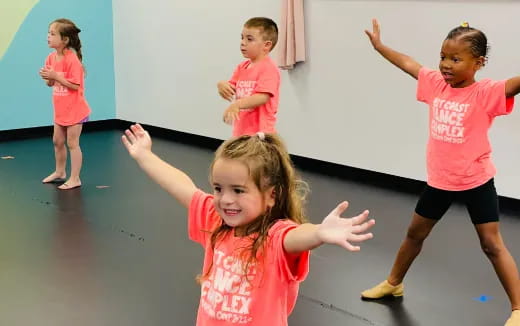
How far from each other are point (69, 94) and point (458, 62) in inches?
125

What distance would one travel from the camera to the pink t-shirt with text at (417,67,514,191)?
271 centimetres

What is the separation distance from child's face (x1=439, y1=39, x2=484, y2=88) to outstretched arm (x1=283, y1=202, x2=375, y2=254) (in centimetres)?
150

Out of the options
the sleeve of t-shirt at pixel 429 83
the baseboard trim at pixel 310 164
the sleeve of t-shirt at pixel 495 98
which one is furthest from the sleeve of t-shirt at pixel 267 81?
the baseboard trim at pixel 310 164

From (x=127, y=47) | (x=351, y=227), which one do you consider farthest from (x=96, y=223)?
(x=127, y=47)

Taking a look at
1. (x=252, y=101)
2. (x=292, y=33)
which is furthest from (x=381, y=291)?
(x=292, y=33)

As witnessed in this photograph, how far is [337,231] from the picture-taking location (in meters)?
1.34

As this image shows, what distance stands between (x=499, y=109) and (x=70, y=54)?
3.33 m

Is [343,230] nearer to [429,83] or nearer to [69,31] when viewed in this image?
[429,83]

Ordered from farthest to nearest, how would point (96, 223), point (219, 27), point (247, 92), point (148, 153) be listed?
point (219, 27) → point (96, 223) → point (247, 92) → point (148, 153)

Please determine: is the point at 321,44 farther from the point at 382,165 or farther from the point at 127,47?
the point at 127,47

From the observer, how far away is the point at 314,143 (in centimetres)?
559

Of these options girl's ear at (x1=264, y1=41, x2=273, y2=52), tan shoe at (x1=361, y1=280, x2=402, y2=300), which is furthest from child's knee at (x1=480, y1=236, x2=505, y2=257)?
girl's ear at (x1=264, y1=41, x2=273, y2=52)

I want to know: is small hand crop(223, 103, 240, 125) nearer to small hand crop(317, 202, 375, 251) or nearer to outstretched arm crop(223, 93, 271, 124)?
outstretched arm crop(223, 93, 271, 124)

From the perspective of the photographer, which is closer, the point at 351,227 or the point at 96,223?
the point at 351,227
